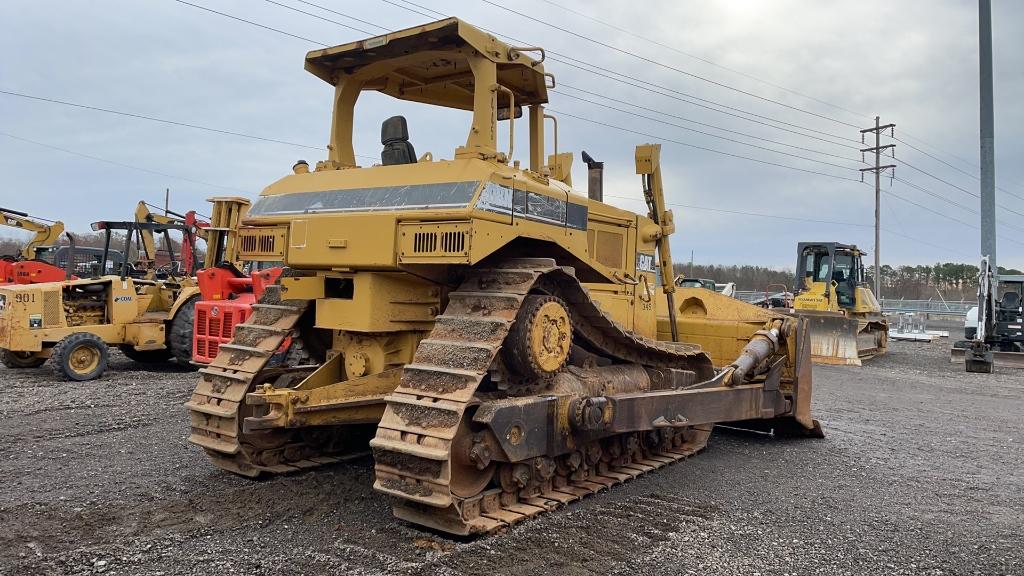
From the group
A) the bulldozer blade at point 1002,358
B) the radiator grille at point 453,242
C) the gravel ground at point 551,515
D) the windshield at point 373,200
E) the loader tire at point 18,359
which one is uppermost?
the windshield at point 373,200

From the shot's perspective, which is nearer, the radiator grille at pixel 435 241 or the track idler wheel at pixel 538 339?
the radiator grille at pixel 435 241

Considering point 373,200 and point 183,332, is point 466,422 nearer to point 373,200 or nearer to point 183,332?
point 373,200

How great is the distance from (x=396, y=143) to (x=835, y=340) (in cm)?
1396

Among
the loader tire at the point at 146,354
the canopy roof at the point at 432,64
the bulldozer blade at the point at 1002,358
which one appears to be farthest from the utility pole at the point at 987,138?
the loader tire at the point at 146,354

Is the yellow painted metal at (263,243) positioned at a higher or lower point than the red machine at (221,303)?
higher

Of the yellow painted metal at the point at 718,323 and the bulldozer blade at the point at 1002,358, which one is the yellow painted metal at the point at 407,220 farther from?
the bulldozer blade at the point at 1002,358

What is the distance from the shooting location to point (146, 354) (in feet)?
42.9

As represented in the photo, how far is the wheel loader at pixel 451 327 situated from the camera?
4.46 metres

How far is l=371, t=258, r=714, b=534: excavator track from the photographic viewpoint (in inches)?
164

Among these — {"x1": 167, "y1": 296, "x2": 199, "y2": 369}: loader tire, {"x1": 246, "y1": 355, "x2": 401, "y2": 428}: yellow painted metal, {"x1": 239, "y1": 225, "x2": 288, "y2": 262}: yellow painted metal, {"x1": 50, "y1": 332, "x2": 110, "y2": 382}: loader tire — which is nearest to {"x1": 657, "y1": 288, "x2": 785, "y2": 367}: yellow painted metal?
{"x1": 246, "y1": 355, "x2": 401, "y2": 428}: yellow painted metal

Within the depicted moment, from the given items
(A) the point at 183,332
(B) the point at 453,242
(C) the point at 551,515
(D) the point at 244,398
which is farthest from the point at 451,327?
(A) the point at 183,332

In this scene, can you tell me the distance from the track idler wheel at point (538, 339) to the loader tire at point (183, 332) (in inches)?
346

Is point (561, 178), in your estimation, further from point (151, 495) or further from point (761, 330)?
point (151, 495)

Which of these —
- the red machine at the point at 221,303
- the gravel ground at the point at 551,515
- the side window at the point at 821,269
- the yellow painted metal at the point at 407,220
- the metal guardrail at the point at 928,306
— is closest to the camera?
the gravel ground at the point at 551,515
